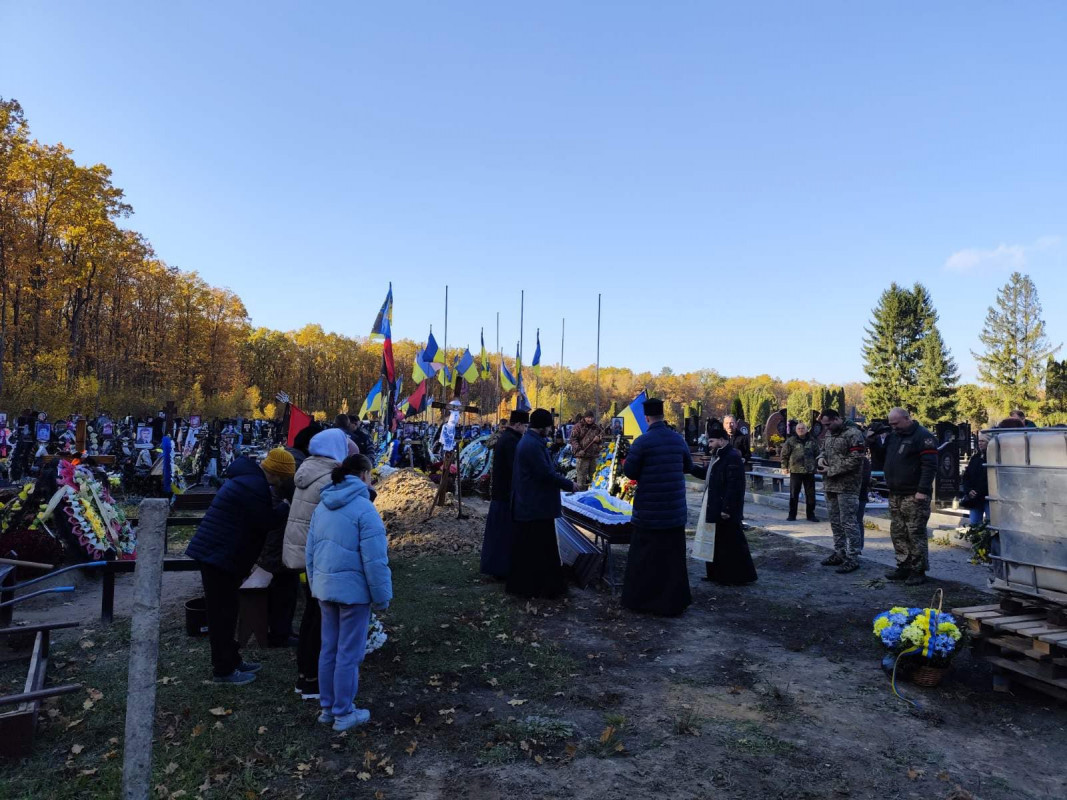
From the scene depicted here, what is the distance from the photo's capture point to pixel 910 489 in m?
7.47

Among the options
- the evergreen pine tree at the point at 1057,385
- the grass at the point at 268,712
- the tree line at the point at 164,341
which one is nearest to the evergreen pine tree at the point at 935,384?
the tree line at the point at 164,341

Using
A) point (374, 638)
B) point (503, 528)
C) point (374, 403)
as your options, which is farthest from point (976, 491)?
point (374, 403)

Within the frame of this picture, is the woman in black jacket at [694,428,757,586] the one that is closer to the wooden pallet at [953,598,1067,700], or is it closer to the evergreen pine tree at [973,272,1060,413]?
the wooden pallet at [953,598,1067,700]

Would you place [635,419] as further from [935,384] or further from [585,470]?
[935,384]

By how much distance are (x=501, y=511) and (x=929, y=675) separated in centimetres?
466

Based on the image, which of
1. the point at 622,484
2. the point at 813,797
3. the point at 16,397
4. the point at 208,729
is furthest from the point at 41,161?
the point at 813,797

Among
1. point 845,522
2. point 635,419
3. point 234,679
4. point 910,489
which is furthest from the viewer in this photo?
point 635,419

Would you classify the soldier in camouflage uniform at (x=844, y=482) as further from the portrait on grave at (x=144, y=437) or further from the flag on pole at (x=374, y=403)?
the portrait on grave at (x=144, y=437)

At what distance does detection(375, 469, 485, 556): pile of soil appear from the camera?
9.76 m

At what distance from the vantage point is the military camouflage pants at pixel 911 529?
294 inches

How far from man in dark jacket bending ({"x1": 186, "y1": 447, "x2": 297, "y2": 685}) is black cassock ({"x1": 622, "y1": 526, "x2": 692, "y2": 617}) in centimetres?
368

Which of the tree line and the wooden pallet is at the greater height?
the tree line

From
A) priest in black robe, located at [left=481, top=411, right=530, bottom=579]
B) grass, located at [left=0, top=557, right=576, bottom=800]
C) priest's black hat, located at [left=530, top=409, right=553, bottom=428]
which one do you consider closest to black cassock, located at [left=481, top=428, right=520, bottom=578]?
priest in black robe, located at [left=481, top=411, right=530, bottom=579]

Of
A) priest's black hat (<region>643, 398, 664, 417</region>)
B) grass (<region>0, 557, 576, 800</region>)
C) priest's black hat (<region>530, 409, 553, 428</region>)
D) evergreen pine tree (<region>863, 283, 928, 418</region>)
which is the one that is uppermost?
evergreen pine tree (<region>863, 283, 928, 418</region>)
